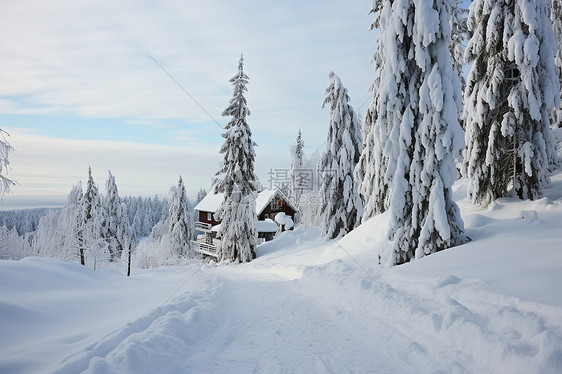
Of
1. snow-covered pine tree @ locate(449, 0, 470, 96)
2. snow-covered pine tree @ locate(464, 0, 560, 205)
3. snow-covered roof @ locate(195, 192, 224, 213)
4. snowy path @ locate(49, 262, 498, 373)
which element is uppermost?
snow-covered pine tree @ locate(449, 0, 470, 96)

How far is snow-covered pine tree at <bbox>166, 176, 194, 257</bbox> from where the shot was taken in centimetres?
→ 3928

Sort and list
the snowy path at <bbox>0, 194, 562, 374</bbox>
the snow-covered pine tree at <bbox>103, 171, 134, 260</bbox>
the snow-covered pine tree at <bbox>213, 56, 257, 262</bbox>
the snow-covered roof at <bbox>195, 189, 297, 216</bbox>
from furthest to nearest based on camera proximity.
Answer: the snow-covered roof at <bbox>195, 189, 297, 216</bbox>, the snow-covered pine tree at <bbox>103, 171, 134, 260</bbox>, the snow-covered pine tree at <bbox>213, 56, 257, 262</bbox>, the snowy path at <bbox>0, 194, 562, 374</bbox>

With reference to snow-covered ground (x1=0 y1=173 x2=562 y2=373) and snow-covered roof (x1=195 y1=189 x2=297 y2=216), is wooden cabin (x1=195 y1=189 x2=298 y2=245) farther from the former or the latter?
snow-covered ground (x1=0 y1=173 x2=562 y2=373)

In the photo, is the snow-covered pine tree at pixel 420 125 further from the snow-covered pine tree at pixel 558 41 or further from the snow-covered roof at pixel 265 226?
the snow-covered roof at pixel 265 226

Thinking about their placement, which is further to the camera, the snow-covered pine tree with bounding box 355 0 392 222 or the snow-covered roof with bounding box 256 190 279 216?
the snow-covered roof with bounding box 256 190 279 216

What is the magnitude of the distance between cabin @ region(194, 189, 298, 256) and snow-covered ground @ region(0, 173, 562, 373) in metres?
26.9

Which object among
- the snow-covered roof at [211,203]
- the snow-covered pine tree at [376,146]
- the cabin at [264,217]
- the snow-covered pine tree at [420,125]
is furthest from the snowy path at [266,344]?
the snow-covered roof at [211,203]

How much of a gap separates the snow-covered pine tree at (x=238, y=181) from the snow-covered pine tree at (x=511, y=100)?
54.0 feet

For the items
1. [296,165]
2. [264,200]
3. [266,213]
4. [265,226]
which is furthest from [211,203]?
[296,165]

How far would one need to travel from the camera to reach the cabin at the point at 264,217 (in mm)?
35938

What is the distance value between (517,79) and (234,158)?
1836cm

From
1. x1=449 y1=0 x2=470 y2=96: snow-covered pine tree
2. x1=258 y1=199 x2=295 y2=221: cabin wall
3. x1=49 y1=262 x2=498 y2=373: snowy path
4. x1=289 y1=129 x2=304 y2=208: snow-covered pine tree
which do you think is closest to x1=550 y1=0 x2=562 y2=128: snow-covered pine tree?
x1=449 y1=0 x2=470 y2=96: snow-covered pine tree

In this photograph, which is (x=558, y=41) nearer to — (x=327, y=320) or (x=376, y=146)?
(x=376, y=146)

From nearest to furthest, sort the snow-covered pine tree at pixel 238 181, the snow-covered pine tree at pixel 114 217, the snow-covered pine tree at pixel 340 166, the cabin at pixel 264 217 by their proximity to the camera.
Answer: the snow-covered pine tree at pixel 340 166 → the snow-covered pine tree at pixel 238 181 → the cabin at pixel 264 217 → the snow-covered pine tree at pixel 114 217
